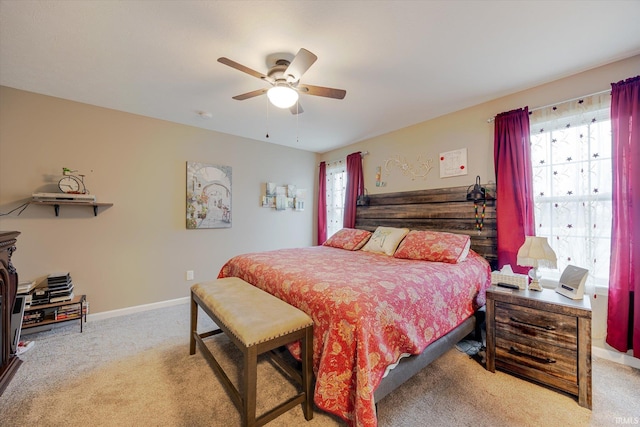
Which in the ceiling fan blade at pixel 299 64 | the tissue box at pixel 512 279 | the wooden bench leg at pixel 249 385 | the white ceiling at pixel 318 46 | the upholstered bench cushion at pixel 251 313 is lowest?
the wooden bench leg at pixel 249 385

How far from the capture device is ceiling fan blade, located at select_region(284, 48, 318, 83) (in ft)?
5.22

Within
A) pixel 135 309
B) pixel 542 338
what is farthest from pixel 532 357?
pixel 135 309

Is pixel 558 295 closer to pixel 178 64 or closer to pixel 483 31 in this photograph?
pixel 483 31

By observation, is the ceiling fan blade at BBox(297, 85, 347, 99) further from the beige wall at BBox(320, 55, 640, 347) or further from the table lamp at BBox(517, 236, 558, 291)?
the table lamp at BBox(517, 236, 558, 291)

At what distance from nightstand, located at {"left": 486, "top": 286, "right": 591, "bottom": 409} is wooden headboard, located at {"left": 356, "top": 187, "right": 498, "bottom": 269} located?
2.65 ft

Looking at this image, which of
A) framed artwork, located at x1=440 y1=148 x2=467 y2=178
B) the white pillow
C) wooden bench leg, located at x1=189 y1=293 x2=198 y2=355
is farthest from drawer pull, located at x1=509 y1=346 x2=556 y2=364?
wooden bench leg, located at x1=189 y1=293 x2=198 y2=355

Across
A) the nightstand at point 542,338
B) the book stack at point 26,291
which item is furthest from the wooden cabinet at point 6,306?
the nightstand at point 542,338

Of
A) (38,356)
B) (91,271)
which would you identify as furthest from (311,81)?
(38,356)

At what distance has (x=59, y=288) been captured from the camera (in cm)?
248

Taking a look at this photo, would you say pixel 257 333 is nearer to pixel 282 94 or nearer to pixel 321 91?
pixel 282 94

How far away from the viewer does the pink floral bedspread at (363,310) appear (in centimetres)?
128

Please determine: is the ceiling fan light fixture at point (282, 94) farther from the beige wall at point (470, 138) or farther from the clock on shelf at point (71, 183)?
the clock on shelf at point (71, 183)

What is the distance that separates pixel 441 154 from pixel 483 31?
1.53 meters

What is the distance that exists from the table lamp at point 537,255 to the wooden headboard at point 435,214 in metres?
0.61
